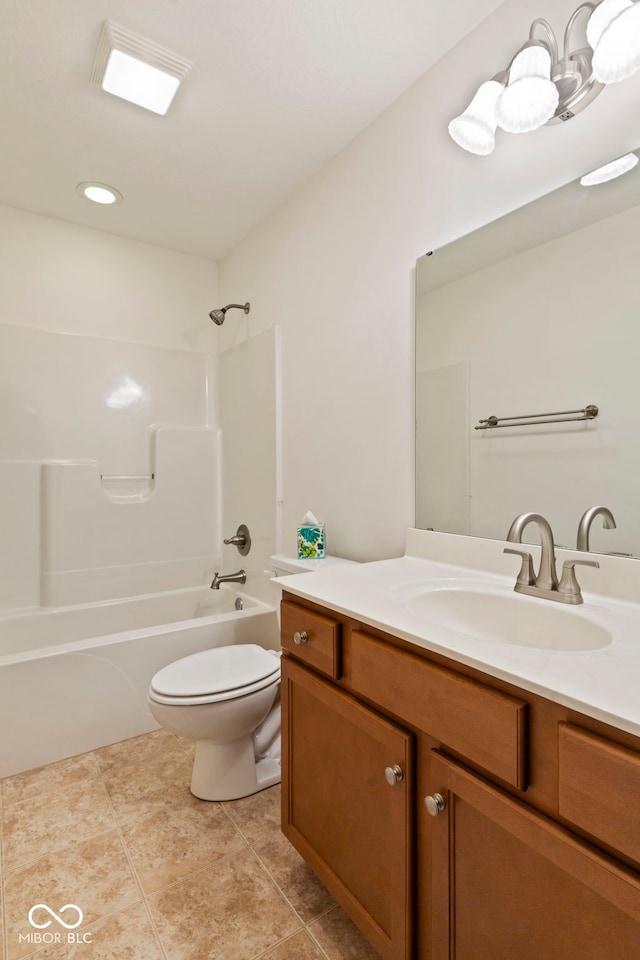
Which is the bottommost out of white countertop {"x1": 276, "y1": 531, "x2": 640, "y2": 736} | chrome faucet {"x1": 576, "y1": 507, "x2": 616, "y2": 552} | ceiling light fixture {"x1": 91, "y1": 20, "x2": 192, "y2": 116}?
white countertop {"x1": 276, "y1": 531, "x2": 640, "y2": 736}

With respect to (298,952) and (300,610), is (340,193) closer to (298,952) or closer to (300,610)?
(300,610)

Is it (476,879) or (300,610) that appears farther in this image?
(300,610)

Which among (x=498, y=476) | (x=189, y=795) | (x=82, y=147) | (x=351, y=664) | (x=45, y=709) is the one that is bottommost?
(x=189, y=795)

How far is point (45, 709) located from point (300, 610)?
4.19 ft

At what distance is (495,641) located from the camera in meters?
1.03

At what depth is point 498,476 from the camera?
4.39 ft

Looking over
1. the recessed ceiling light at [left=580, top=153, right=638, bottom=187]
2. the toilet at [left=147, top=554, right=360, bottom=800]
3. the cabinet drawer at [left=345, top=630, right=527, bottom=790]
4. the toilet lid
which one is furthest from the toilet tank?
the recessed ceiling light at [left=580, top=153, right=638, bottom=187]

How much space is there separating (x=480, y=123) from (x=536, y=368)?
2.17 ft

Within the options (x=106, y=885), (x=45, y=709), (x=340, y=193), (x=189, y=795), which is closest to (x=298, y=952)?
(x=106, y=885)

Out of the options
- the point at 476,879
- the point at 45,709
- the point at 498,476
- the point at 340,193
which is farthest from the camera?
the point at 340,193

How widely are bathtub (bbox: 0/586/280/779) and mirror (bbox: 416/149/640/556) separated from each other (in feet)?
3.88

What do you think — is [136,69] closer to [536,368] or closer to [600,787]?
[536,368]

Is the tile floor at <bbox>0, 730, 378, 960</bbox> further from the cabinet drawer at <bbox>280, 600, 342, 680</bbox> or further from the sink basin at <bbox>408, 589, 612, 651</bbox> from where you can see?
the sink basin at <bbox>408, 589, 612, 651</bbox>

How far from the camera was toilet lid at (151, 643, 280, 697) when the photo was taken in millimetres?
1502
